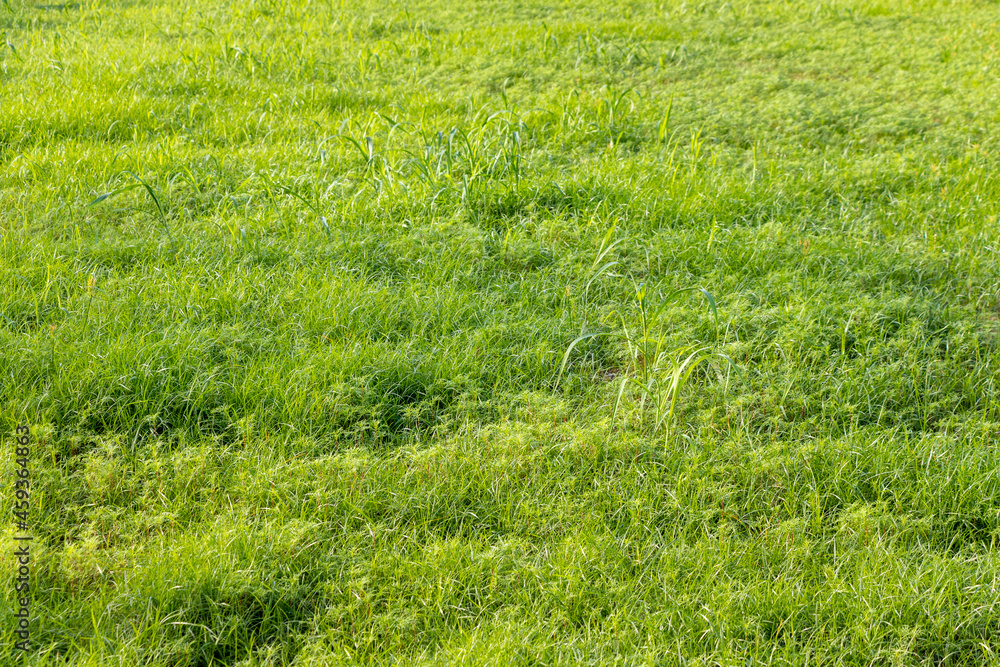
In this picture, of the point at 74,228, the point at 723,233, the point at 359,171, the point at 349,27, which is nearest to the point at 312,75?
the point at 349,27

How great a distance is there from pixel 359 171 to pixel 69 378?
2.33 meters

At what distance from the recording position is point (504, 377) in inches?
131

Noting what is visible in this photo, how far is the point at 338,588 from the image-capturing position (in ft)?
8.01

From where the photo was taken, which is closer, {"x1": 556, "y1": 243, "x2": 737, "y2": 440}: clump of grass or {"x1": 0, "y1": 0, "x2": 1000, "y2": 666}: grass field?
{"x1": 0, "y1": 0, "x2": 1000, "y2": 666}: grass field

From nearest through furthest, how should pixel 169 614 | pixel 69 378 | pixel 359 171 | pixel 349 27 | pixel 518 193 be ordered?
pixel 169 614 < pixel 69 378 < pixel 518 193 < pixel 359 171 < pixel 349 27

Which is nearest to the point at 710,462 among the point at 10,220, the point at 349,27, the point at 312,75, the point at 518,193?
the point at 518,193

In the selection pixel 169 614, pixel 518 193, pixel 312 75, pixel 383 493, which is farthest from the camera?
pixel 312 75

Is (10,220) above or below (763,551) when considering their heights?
above

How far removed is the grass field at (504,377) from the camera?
2367 millimetres

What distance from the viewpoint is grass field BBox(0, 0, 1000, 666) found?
93.2 inches

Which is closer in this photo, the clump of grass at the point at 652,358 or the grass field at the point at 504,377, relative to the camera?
the grass field at the point at 504,377

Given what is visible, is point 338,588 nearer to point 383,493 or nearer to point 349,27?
point 383,493

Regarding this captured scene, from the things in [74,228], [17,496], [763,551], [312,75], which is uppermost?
[312,75]

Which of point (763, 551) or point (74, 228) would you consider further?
point (74, 228)
